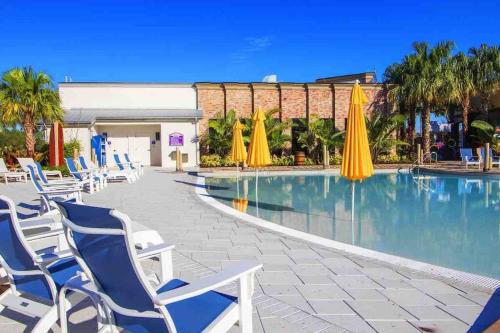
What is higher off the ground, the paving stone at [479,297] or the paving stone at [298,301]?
the paving stone at [479,297]

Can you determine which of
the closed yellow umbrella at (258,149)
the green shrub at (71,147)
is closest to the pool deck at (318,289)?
the closed yellow umbrella at (258,149)

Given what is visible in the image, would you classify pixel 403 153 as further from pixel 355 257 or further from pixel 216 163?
pixel 355 257

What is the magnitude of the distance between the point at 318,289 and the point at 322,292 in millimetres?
86

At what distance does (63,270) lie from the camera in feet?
10.1

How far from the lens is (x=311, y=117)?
25297mm

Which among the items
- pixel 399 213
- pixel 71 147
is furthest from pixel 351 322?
pixel 71 147

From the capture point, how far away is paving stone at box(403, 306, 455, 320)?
3350 mm

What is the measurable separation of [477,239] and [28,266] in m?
6.96

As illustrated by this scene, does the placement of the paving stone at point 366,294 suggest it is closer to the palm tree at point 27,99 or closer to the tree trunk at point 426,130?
the palm tree at point 27,99

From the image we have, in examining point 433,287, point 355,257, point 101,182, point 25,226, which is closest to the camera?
point 25,226

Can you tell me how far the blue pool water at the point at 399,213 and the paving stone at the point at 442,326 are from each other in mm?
2375

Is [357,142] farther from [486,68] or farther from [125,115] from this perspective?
[486,68]

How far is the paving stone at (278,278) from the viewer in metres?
4.28

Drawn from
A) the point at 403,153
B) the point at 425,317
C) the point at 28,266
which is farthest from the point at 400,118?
the point at 28,266
